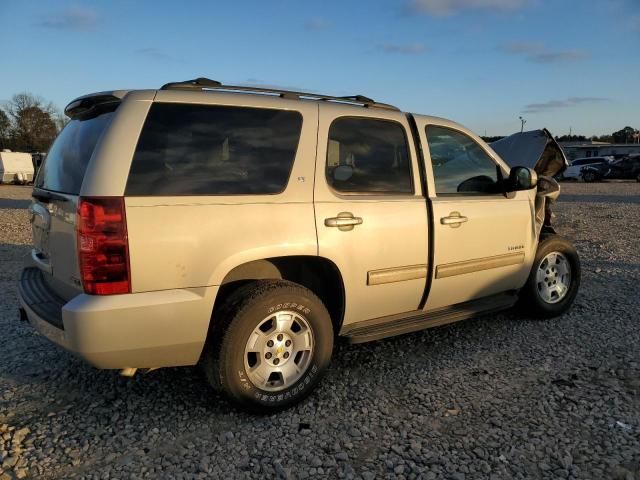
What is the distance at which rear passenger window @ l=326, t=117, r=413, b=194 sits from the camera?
11.4ft

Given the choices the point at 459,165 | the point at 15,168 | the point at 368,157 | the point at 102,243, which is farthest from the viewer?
the point at 15,168

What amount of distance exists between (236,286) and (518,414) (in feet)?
6.33

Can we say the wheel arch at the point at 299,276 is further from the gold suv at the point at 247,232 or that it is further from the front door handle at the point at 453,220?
the front door handle at the point at 453,220

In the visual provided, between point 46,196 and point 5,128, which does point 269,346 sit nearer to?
point 46,196

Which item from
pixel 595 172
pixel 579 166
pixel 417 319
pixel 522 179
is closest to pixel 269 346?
pixel 417 319

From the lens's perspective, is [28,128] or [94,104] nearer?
[94,104]

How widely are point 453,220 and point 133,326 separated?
241 centimetres

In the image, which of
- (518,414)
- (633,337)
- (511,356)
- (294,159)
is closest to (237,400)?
(294,159)

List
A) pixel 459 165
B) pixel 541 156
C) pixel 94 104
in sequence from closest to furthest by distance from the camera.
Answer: pixel 94 104
pixel 459 165
pixel 541 156

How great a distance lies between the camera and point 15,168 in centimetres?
3197

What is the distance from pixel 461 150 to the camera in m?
4.26

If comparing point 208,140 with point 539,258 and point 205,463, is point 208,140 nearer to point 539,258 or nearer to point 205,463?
point 205,463

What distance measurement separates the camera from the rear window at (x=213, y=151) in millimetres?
2812

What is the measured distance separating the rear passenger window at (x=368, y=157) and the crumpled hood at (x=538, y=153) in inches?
97.0
